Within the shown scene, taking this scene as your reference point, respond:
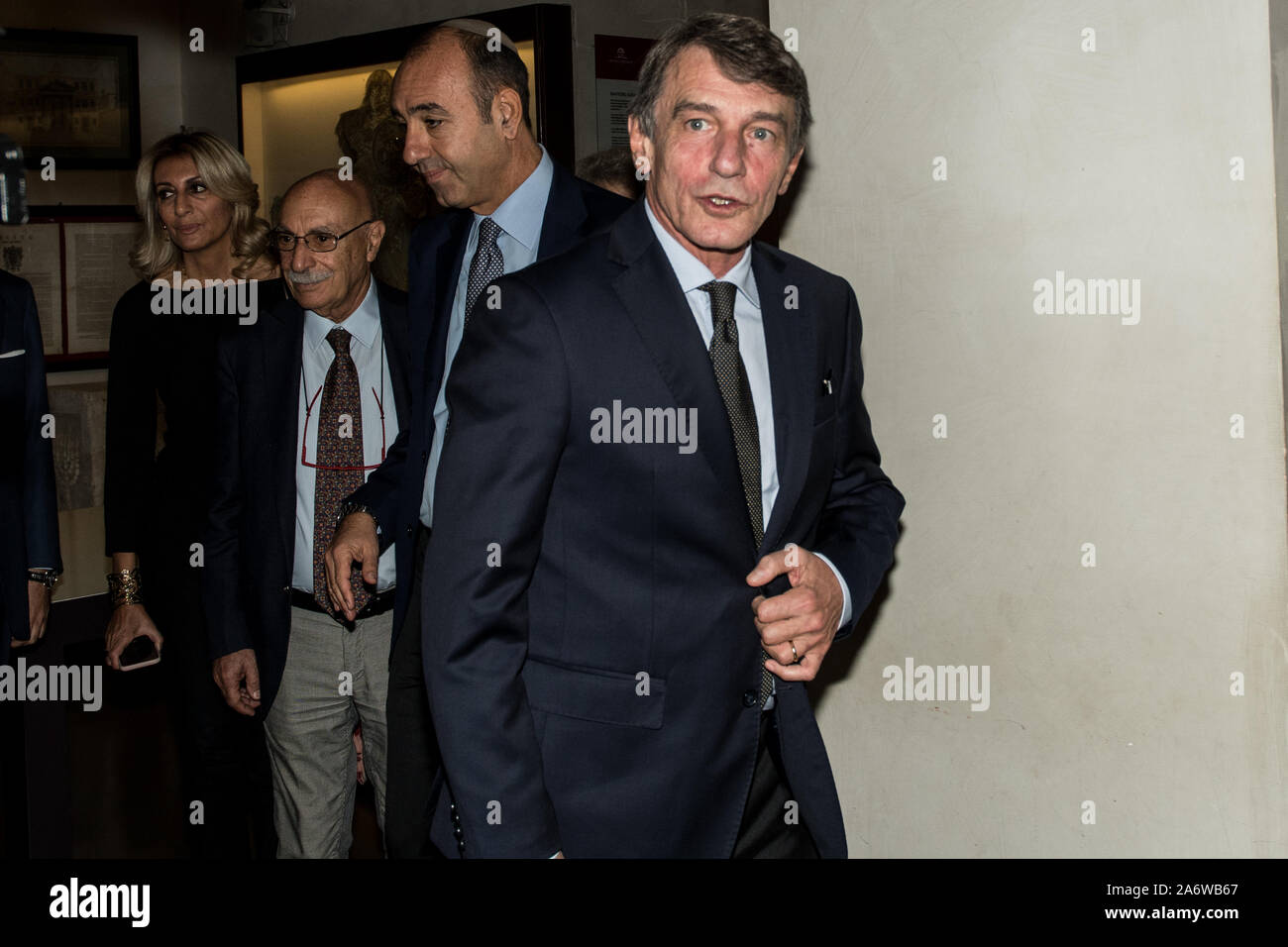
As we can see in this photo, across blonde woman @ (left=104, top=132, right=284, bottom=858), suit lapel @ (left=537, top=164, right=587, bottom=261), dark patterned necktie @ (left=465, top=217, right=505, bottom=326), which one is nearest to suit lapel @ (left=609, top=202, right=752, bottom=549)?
suit lapel @ (left=537, top=164, right=587, bottom=261)

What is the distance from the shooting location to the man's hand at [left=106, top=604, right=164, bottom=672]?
3.16m

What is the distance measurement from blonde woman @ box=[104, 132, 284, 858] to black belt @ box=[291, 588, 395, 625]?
40cm

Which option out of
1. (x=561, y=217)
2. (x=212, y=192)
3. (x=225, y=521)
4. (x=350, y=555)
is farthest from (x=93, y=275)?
(x=561, y=217)

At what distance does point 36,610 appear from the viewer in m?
3.07

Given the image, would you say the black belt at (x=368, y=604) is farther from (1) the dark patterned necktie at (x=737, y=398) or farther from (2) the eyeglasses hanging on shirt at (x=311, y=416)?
(1) the dark patterned necktie at (x=737, y=398)

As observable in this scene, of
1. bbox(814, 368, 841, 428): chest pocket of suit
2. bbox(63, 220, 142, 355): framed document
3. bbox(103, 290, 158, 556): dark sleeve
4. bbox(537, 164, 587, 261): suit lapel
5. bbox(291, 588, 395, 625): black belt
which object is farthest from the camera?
bbox(63, 220, 142, 355): framed document

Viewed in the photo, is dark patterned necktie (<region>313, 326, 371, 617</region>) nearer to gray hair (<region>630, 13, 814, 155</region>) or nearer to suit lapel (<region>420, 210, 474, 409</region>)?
suit lapel (<region>420, 210, 474, 409</region>)

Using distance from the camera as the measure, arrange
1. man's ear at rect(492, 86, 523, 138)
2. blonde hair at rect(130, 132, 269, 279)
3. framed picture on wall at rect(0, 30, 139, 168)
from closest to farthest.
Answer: man's ear at rect(492, 86, 523, 138)
blonde hair at rect(130, 132, 269, 279)
framed picture on wall at rect(0, 30, 139, 168)

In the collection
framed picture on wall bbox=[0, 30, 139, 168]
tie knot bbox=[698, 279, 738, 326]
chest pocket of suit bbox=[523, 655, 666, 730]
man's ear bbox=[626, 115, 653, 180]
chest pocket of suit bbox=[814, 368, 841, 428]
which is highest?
framed picture on wall bbox=[0, 30, 139, 168]

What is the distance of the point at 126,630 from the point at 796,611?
1.99 meters

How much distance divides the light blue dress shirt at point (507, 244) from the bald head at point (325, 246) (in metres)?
0.42

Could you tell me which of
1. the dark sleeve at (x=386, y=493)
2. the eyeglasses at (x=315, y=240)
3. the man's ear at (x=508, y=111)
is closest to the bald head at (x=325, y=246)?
the eyeglasses at (x=315, y=240)

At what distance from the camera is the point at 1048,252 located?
2625 millimetres

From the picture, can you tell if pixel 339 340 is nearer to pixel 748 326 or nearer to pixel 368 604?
pixel 368 604
